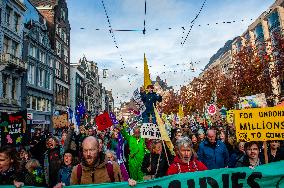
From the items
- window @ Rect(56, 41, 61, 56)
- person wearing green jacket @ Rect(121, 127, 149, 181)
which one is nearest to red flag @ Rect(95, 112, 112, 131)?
person wearing green jacket @ Rect(121, 127, 149, 181)

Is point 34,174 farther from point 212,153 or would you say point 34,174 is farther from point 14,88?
point 14,88

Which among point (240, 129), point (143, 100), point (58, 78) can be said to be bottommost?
point (240, 129)

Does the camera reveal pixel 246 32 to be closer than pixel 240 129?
No

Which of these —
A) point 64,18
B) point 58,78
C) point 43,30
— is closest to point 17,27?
point 43,30

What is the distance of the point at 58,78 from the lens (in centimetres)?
4766

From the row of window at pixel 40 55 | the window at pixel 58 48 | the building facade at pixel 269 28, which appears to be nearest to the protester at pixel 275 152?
the building facade at pixel 269 28

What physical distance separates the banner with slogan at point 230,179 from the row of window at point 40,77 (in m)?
34.4

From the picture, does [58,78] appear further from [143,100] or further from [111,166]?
[111,166]

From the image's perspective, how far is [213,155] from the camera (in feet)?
22.7

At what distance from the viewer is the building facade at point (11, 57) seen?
30.5 m

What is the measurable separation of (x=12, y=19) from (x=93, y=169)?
31.8 metres

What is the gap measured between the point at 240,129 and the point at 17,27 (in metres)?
32.0

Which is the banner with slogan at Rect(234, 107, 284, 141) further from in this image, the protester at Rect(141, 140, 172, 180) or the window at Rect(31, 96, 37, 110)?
the window at Rect(31, 96, 37, 110)

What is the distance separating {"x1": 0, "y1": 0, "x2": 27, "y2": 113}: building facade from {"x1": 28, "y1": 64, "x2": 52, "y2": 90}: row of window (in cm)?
219
